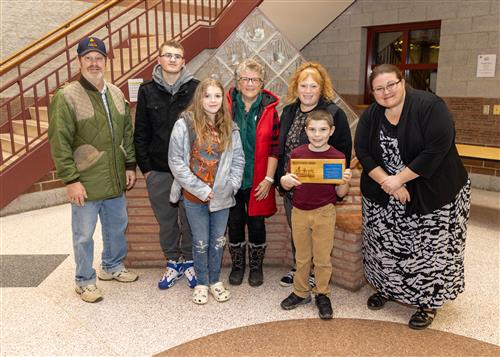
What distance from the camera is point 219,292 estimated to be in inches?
102

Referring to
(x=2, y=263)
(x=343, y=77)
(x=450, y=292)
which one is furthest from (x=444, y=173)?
(x=343, y=77)

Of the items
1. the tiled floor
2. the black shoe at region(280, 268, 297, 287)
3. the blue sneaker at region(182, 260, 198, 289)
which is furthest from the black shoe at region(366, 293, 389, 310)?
the blue sneaker at region(182, 260, 198, 289)

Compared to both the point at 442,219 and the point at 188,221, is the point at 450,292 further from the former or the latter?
the point at 188,221

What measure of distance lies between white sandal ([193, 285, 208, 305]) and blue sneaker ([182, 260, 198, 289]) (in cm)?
15

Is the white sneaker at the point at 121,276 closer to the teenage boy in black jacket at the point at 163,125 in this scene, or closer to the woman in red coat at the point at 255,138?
the teenage boy in black jacket at the point at 163,125

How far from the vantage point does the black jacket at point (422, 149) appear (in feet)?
6.63

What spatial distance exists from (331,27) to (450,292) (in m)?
5.81

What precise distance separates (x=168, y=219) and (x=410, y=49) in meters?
5.31

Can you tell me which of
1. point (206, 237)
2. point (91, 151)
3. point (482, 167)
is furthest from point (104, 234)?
point (482, 167)

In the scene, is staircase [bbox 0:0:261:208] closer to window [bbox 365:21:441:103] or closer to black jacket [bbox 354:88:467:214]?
window [bbox 365:21:441:103]

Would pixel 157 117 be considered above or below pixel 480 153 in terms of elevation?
above

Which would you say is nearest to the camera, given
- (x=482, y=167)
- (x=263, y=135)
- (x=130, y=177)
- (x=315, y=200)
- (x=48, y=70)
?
(x=315, y=200)

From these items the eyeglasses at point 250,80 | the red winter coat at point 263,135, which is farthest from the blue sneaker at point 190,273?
the eyeglasses at point 250,80

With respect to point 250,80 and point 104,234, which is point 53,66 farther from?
point 250,80
